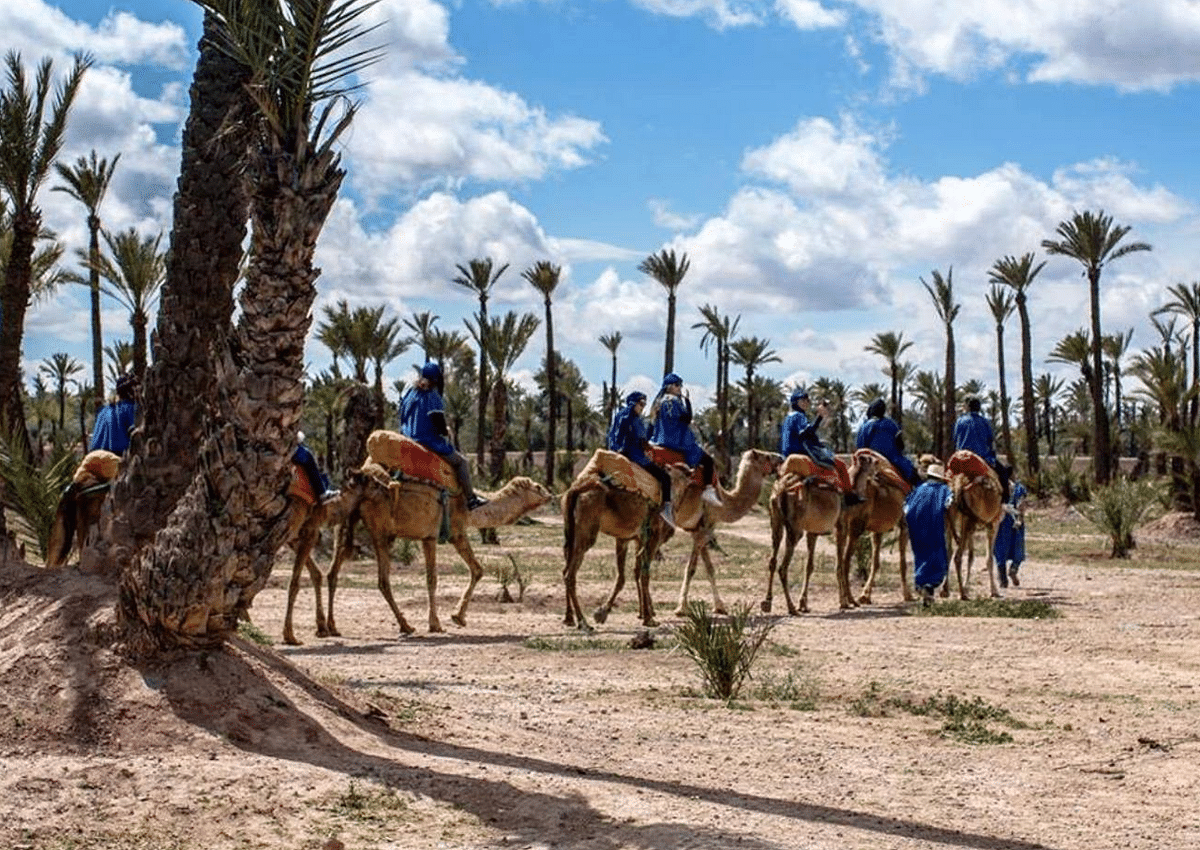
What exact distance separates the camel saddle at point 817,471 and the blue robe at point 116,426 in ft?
24.3

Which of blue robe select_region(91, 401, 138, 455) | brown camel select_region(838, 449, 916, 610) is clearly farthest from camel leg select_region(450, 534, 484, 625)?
brown camel select_region(838, 449, 916, 610)

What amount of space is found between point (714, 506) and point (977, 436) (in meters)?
4.45

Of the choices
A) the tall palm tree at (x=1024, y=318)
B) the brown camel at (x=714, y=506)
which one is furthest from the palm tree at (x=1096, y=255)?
the brown camel at (x=714, y=506)

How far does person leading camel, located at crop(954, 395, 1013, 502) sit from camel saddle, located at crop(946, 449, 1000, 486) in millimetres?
118

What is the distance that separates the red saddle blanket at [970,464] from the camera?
18500mm

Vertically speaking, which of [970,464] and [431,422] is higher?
[431,422]

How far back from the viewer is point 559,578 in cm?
2039

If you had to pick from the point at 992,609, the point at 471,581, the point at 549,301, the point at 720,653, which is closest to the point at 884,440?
the point at 992,609

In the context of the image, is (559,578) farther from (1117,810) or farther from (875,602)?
(1117,810)

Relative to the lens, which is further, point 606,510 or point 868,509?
point 868,509

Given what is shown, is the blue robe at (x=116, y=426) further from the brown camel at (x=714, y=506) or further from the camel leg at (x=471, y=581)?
the brown camel at (x=714, y=506)

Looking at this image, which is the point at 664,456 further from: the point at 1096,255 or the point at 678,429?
Answer: the point at 1096,255

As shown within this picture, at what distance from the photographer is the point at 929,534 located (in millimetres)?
17375

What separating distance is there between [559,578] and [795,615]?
189 inches
